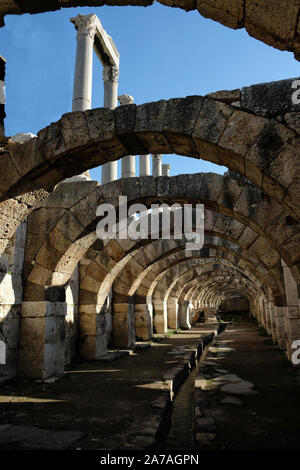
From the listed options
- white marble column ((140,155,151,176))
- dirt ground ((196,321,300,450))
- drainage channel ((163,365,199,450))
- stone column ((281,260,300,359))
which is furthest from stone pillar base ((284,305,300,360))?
white marble column ((140,155,151,176))

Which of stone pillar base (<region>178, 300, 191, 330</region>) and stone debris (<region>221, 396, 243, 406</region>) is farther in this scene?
stone pillar base (<region>178, 300, 191, 330</region>)

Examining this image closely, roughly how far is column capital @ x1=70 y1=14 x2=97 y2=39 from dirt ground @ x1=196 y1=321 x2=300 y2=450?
11.0m

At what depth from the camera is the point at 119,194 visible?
250 inches

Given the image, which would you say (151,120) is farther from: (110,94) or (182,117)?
(110,94)

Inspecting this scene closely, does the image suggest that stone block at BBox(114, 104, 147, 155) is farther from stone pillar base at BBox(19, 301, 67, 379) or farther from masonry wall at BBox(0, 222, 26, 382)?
stone pillar base at BBox(19, 301, 67, 379)

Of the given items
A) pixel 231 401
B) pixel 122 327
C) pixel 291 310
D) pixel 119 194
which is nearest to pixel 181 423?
pixel 231 401

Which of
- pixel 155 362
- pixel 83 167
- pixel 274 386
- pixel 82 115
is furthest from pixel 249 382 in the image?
pixel 82 115

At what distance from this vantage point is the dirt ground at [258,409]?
302cm

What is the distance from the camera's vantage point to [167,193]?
634 centimetres

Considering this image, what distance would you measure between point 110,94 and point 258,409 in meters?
12.8

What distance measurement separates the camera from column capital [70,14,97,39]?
11.7 meters

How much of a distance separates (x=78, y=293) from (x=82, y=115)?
512cm
